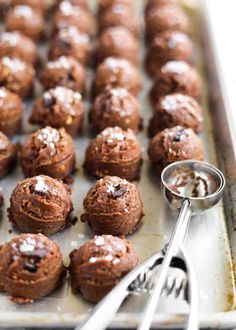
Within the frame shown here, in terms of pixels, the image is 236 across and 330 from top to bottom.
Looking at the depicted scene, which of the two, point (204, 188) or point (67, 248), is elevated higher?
point (204, 188)

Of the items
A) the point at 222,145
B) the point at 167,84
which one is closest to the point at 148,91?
the point at 167,84

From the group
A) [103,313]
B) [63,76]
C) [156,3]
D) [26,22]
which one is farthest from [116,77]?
[103,313]

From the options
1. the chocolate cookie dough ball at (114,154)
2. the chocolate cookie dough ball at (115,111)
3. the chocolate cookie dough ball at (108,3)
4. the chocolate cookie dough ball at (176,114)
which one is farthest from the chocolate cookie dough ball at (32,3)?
the chocolate cookie dough ball at (114,154)

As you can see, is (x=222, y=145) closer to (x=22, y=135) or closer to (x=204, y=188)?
(x=204, y=188)

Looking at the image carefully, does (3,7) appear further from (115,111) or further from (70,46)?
(115,111)

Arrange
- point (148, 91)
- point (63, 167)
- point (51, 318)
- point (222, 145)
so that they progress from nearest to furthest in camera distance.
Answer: point (51, 318), point (63, 167), point (222, 145), point (148, 91)

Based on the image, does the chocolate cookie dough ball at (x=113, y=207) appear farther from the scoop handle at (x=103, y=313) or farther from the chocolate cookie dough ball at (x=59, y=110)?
the chocolate cookie dough ball at (x=59, y=110)
